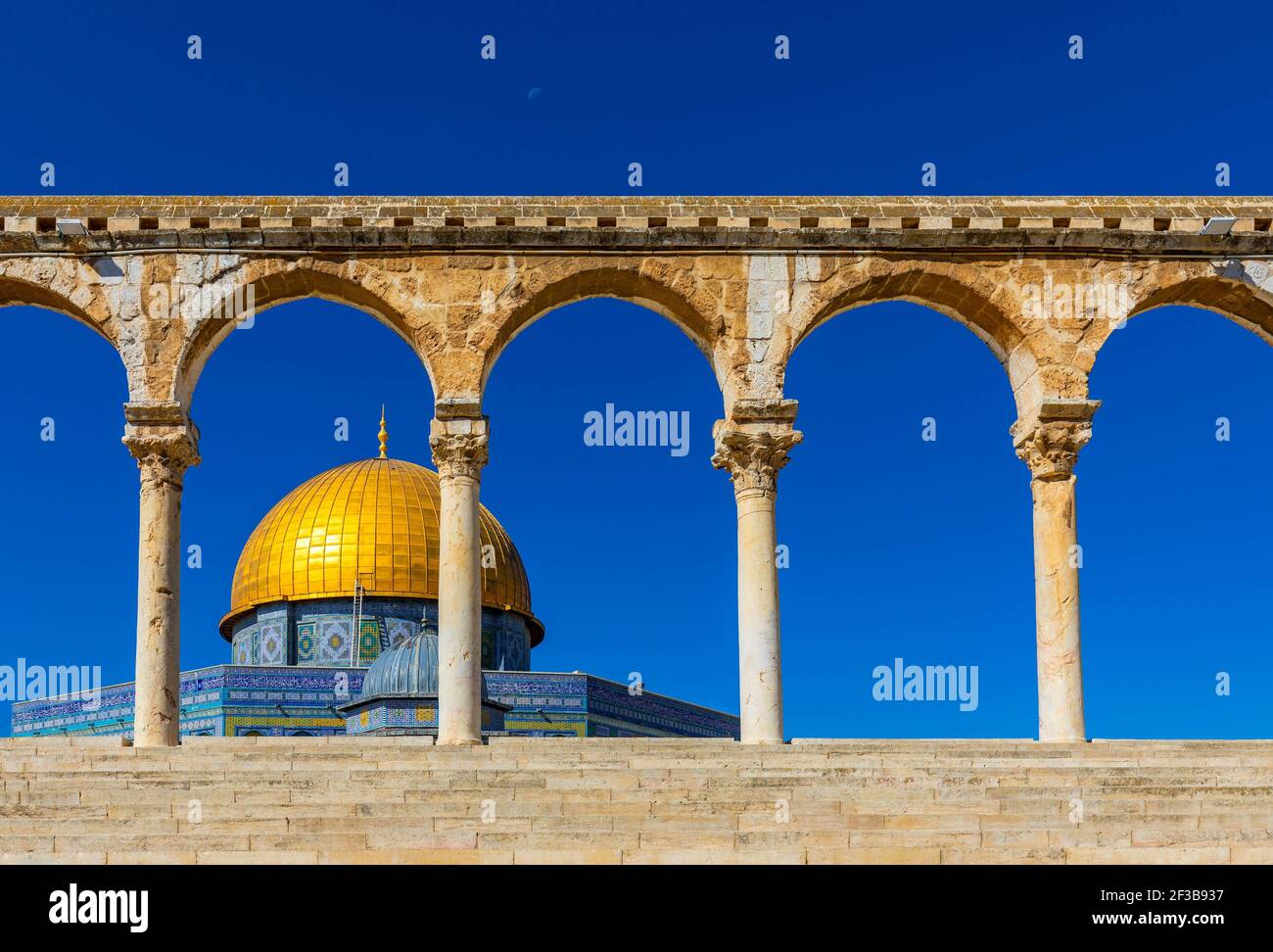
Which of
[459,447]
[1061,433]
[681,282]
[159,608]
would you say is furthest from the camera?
[681,282]

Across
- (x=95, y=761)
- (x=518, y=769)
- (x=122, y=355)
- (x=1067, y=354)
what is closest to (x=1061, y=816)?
(x=518, y=769)

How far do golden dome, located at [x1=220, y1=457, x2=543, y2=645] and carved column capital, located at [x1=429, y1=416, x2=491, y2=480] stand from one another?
20292 millimetres

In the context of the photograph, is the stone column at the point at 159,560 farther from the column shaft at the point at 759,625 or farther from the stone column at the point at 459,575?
the column shaft at the point at 759,625

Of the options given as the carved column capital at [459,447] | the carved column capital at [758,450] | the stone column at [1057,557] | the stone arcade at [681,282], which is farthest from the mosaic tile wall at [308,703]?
the stone column at [1057,557]

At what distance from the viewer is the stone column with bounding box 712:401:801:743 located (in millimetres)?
20344

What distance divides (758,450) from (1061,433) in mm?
3665

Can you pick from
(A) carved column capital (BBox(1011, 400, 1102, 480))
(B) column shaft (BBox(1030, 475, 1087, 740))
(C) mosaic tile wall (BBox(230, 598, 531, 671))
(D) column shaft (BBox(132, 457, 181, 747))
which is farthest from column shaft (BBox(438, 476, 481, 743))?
(C) mosaic tile wall (BBox(230, 598, 531, 671))

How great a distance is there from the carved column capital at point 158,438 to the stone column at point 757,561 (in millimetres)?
Answer: 6306

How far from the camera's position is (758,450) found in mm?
21094

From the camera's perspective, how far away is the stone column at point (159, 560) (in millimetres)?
20016

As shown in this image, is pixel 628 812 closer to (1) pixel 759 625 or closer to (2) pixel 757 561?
(1) pixel 759 625

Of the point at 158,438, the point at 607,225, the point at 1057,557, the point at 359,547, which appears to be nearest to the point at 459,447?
the point at 607,225

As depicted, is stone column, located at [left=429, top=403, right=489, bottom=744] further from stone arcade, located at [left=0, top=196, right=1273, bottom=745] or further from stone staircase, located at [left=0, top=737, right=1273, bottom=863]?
stone staircase, located at [left=0, top=737, right=1273, bottom=863]
